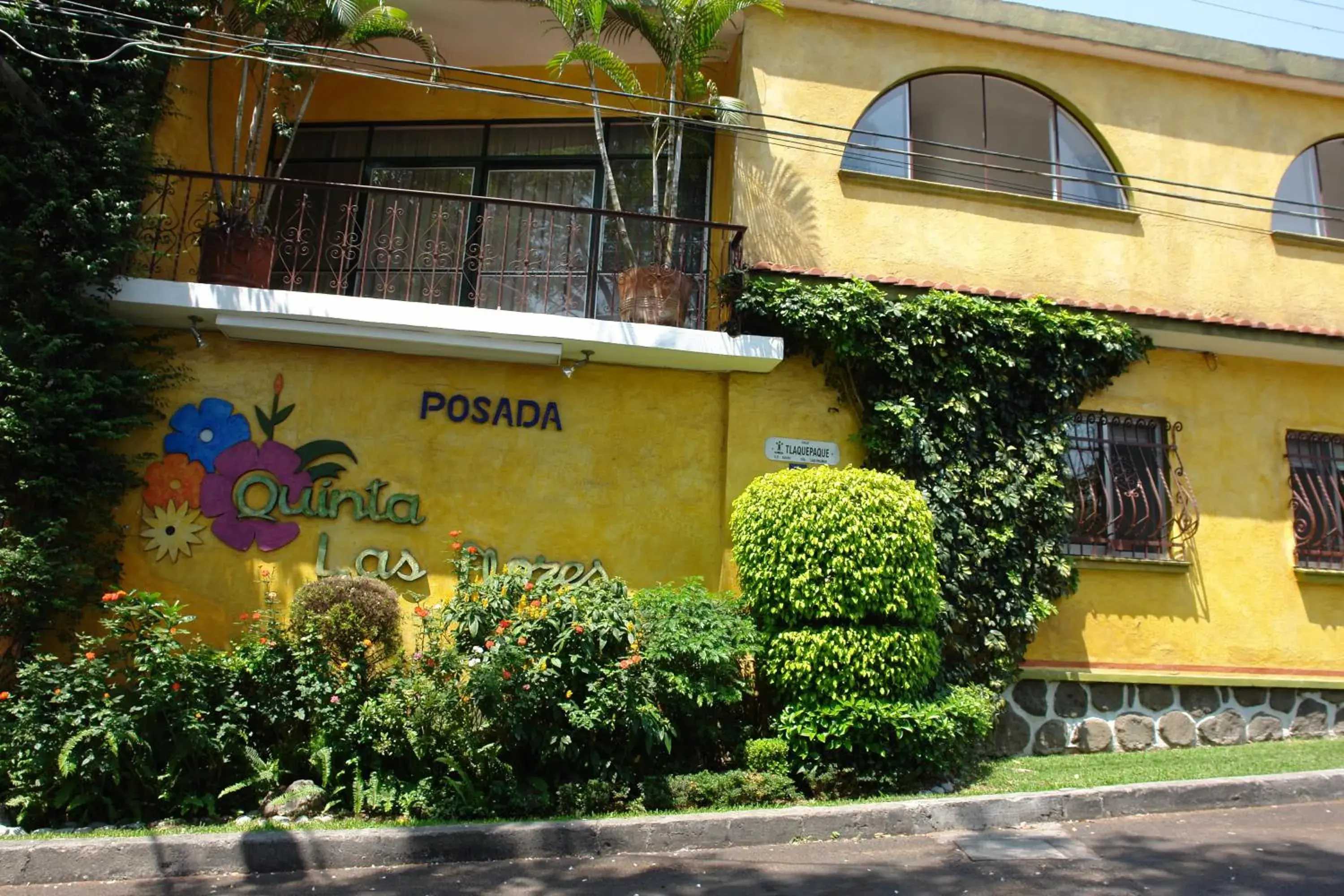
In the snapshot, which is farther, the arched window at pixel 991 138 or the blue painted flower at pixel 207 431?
the arched window at pixel 991 138

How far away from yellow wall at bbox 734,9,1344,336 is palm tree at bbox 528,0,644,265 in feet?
4.06

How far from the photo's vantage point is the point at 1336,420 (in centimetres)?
1006

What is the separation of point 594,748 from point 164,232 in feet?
19.7

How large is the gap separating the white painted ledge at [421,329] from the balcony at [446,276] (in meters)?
0.01

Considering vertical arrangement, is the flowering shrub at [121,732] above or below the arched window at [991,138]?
below

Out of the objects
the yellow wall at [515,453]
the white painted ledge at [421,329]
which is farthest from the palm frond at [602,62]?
the yellow wall at [515,453]

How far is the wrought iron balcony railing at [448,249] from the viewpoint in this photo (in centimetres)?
857

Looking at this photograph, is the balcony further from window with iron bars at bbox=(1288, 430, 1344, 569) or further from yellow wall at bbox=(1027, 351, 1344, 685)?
window with iron bars at bbox=(1288, 430, 1344, 569)

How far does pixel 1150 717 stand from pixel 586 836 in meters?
5.81

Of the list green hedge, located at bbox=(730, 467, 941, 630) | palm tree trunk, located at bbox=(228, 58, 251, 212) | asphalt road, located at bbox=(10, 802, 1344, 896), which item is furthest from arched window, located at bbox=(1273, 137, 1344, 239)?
palm tree trunk, located at bbox=(228, 58, 251, 212)

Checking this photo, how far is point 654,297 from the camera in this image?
8703mm

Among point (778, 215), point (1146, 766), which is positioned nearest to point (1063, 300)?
point (778, 215)

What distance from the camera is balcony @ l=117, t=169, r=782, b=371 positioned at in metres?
8.16

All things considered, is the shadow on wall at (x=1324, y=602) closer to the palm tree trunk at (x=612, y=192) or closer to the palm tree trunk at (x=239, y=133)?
the palm tree trunk at (x=612, y=192)
